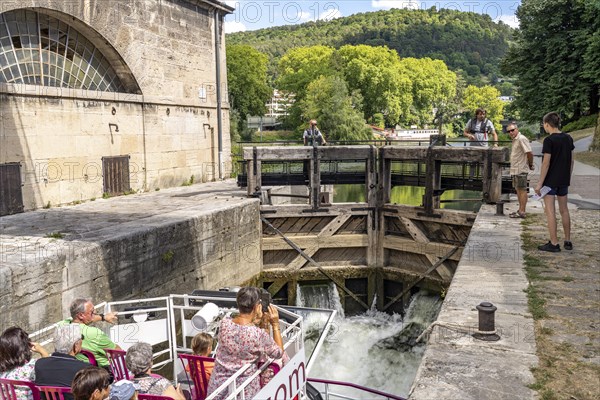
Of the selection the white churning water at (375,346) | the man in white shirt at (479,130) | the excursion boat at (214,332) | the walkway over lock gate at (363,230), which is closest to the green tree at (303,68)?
the walkway over lock gate at (363,230)

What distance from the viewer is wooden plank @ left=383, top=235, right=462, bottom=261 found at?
43.9ft

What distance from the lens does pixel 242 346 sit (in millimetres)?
4195

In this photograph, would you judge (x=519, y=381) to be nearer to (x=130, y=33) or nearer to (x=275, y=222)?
(x=275, y=222)

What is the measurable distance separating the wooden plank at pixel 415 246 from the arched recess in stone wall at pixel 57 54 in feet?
25.1

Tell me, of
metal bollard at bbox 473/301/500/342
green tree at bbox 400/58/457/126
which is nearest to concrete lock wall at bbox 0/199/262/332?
metal bollard at bbox 473/301/500/342

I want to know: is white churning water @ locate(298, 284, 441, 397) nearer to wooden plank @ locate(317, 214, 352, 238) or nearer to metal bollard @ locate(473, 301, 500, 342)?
wooden plank @ locate(317, 214, 352, 238)

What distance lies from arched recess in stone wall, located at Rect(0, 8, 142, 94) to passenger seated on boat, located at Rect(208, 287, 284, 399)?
9571mm

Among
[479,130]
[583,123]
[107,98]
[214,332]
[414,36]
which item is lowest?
[214,332]

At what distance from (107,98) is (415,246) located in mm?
8235

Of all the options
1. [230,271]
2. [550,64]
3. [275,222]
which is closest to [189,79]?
[275,222]

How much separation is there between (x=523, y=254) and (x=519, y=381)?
359cm

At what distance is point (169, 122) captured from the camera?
1647 cm

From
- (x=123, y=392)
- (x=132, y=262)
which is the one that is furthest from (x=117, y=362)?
(x=132, y=262)

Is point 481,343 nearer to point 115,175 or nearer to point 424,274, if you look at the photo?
point 424,274
